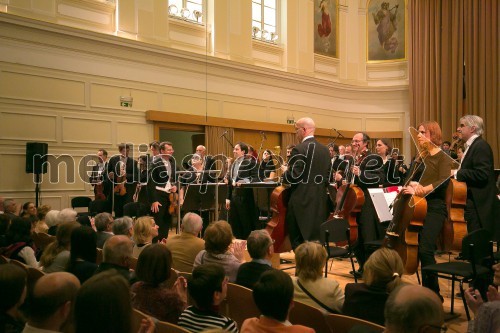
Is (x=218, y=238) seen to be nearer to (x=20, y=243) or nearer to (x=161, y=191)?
(x=20, y=243)

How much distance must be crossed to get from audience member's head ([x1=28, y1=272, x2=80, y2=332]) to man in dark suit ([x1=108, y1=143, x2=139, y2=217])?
689cm

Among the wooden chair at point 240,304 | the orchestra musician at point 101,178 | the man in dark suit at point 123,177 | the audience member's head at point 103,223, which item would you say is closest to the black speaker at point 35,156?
the orchestra musician at point 101,178

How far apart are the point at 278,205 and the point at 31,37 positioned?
6.70 metres

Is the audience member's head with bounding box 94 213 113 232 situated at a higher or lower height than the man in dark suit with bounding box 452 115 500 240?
lower

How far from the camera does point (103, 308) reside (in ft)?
5.48

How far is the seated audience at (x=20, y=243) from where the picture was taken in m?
3.94

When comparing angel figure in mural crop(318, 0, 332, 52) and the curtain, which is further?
angel figure in mural crop(318, 0, 332, 52)

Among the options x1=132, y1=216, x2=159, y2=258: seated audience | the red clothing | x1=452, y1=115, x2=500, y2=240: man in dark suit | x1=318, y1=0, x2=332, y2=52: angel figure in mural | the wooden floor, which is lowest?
the wooden floor

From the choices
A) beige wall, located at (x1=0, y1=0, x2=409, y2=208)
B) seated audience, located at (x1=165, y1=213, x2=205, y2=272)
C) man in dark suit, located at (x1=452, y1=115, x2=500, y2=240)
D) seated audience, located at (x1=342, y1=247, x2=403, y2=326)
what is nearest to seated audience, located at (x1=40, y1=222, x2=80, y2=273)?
seated audience, located at (x1=165, y1=213, x2=205, y2=272)

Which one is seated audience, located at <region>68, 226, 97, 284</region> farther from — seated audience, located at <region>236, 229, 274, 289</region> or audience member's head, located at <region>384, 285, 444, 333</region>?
audience member's head, located at <region>384, 285, 444, 333</region>

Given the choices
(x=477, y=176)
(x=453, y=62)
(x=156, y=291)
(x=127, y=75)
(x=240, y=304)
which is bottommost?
(x=240, y=304)

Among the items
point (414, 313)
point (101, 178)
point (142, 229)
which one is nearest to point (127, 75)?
point (101, 178)

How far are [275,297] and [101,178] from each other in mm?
7805

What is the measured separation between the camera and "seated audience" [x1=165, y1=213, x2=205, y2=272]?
3852 millimetres
